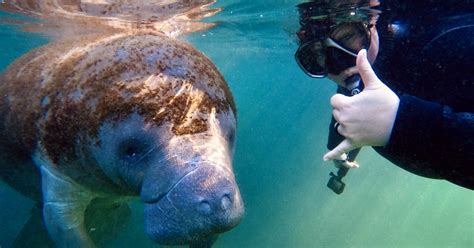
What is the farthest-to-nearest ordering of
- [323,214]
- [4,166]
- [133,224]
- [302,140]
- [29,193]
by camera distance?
[302,140] → [323,214] → [133,224] → [29,193] → [4,166]

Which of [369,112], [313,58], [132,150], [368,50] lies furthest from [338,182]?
[132,150]

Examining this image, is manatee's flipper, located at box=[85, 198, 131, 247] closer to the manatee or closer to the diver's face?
the manatee

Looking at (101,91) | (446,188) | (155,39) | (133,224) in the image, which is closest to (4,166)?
(101,91)

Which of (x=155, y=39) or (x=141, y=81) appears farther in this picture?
(x=155, y=39)

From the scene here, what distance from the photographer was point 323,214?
31.7 meters

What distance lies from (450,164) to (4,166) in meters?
4.29

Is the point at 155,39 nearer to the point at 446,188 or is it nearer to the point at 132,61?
the point at 132,61

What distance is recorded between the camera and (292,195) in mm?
29328

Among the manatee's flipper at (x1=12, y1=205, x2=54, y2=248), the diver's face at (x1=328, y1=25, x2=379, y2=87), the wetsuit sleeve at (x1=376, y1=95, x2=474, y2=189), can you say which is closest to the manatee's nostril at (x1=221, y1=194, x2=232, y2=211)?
the wetsuit sleeve at (x1=376, y1=95, x2=474, y2=189)

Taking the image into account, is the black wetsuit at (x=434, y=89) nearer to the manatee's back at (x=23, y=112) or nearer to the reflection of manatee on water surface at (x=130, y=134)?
the reflection of manatee on water surface at (x=130, y=134)

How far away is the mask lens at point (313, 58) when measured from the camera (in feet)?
11.3

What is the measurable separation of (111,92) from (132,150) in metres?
0.50

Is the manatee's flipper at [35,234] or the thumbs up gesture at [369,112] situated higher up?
the thumbs up gesture at [369,112]

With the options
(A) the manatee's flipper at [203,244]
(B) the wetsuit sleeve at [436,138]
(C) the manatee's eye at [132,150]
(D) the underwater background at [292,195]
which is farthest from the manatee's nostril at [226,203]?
(D) the underwater background at [292,195]
